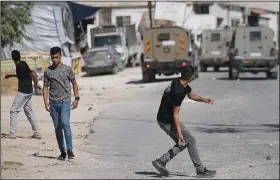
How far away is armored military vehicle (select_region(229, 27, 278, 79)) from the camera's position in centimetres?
3100

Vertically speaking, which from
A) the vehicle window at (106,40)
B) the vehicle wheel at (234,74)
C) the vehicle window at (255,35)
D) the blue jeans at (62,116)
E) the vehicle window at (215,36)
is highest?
the blue jeans at (62,116)

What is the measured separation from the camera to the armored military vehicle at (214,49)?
4078 centimetres

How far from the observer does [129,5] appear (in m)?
60.8

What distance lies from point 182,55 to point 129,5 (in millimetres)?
31515

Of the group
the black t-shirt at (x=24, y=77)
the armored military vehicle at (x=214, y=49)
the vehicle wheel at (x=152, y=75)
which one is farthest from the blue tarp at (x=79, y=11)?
the black t-shirt at (x=24, y=77)

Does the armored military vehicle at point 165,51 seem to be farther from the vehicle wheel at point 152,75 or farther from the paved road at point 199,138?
the paved road at point 199,138

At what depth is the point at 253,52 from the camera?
31656mm

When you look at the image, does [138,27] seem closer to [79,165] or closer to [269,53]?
[269,53]

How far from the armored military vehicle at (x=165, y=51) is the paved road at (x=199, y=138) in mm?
6852

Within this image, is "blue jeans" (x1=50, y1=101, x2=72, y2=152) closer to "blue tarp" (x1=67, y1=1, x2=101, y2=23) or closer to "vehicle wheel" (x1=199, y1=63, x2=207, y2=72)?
"blue tarp" (x1=67, y1=1, x2=101, y2=23)

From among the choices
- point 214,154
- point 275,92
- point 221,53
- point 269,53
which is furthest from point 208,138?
point 221,53

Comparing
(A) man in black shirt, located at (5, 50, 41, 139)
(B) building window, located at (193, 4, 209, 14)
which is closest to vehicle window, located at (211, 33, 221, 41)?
(B) building window, located at (193, 4, 209, 14)

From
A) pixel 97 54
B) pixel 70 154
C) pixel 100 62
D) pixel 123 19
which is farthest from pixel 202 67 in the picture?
pixel 70 154

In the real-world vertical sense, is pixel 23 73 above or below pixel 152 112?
above
